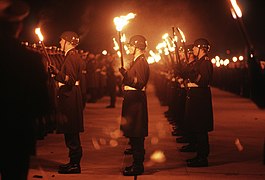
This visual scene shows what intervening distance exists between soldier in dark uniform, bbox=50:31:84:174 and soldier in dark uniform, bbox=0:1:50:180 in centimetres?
367

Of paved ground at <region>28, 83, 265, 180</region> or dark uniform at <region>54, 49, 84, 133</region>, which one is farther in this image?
paved ground at <region>28, 83, 265, 180</region>

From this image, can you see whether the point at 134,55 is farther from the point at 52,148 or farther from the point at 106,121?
the point at 106,121

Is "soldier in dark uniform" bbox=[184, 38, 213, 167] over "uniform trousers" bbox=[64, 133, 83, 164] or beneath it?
over

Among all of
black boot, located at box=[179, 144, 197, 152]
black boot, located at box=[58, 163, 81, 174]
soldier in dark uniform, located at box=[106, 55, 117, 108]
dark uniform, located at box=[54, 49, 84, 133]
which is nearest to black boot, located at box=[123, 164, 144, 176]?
black boot, located at box=[58, 163, 81, 174]

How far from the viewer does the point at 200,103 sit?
36.0ft

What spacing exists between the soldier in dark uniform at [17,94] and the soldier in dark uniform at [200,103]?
16.5 feet

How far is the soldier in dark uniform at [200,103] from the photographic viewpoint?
35.5 ft

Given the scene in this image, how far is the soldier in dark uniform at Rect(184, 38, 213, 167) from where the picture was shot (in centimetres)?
1083

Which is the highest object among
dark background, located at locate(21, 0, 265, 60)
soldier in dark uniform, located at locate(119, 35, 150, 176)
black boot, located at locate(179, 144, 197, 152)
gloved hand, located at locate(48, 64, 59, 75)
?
dark background, located at locate(21, 0, 265, 60)

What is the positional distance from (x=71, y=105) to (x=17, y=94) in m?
3.95

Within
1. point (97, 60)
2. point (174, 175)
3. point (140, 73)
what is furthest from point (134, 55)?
point (97, 60)

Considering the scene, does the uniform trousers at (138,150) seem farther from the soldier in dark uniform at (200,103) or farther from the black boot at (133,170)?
the soldier in dark uniform at (200,103)

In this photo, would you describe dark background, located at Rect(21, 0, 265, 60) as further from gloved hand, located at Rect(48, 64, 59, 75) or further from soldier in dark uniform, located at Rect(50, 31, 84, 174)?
gloved hand, located at Rect(48, 64, 59, 75)

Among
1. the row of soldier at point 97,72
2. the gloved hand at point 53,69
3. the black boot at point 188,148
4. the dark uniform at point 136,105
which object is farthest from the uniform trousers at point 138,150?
the row of soldier at point 97,72
